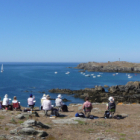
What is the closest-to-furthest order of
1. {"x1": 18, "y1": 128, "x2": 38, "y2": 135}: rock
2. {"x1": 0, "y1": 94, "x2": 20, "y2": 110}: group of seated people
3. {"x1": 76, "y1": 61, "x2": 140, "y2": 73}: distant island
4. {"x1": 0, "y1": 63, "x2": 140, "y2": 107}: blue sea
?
{"x1": 18, "y1": 128, "x2": 38, "y2": 135}: rock, {"x1": 0, "y1": 94, "x2": 20, "y2": 110}: group of seated people, {"x1": 0, "y1": 63, "x2": 140, "y2": 107}: blue sea, {"x1": 76, "y1": 61, "x2": 140, "y2": 73}: distant island

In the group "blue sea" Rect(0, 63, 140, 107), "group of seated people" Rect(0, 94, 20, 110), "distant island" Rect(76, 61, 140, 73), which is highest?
"distant island" Rect(76, 61, 140, 73)

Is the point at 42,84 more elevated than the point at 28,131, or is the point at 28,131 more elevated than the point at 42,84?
the point at 28,131

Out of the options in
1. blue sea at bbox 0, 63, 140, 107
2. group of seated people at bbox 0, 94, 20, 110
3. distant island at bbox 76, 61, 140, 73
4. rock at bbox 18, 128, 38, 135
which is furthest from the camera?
distant island at bbox 76, 61, 140, 73

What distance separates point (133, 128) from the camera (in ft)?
36.1

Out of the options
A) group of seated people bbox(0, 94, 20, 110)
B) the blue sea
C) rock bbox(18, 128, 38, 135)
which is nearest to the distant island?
the blue sea

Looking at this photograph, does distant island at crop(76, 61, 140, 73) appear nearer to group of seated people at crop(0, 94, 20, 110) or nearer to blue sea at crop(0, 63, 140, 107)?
blue sea at crop(0, 63, 140, 107)

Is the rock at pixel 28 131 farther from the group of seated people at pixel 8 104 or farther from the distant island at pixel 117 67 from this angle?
the distant island at pixel 117 67

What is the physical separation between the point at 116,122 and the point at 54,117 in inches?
159

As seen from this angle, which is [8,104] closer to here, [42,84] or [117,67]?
[42,84]

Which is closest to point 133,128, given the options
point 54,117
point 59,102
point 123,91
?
point 54,117

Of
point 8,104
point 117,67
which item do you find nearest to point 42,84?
point 8,104

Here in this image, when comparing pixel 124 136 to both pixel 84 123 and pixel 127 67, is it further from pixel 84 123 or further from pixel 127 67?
pixel 127 67

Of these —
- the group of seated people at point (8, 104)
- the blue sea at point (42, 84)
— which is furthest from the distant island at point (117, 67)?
the group of seated people at point (8, 104)

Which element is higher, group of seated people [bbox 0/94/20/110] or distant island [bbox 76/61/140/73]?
distant island [bbox 76/61/140/73]
